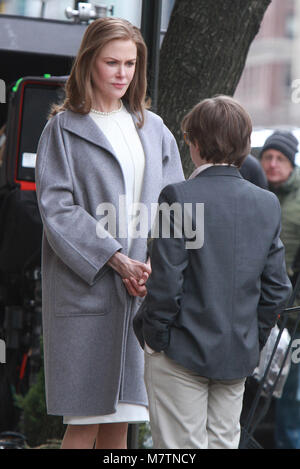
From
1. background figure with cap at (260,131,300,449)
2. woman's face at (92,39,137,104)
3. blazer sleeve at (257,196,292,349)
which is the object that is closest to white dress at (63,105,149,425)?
woman's face at (92,39,137,104)

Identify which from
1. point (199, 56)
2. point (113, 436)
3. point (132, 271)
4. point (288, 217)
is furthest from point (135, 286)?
point (288, 217)

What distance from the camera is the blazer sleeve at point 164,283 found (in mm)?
2922

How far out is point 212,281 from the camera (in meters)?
2.98

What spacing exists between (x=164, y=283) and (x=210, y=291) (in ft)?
0.51

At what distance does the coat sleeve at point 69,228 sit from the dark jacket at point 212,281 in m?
0.30

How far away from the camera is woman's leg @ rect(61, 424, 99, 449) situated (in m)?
3.35

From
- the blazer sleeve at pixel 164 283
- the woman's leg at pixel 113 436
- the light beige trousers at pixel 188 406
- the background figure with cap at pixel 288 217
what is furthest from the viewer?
the background figure with cap at pixel 288 217

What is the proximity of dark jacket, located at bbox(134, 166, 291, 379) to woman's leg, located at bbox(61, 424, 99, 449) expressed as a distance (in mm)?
525

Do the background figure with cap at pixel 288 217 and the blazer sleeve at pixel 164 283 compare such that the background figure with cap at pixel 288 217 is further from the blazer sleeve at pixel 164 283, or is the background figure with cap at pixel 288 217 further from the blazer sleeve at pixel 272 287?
the blazer sleeve at pixel 164 283

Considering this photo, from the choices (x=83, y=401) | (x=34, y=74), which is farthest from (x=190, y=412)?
(x=34, y=74)

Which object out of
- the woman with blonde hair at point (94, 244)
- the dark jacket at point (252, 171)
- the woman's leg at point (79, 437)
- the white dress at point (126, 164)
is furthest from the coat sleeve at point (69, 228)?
the dark jacket at point (252, 171)

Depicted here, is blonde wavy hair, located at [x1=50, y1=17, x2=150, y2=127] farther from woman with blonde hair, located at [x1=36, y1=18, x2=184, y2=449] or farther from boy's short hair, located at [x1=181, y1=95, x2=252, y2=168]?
boy's short hair, located at [x1=181, y1=95, x2=252, y2=168]

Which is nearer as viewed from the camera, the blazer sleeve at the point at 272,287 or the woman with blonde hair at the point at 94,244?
the blazer sleeve at the point at 272,287
